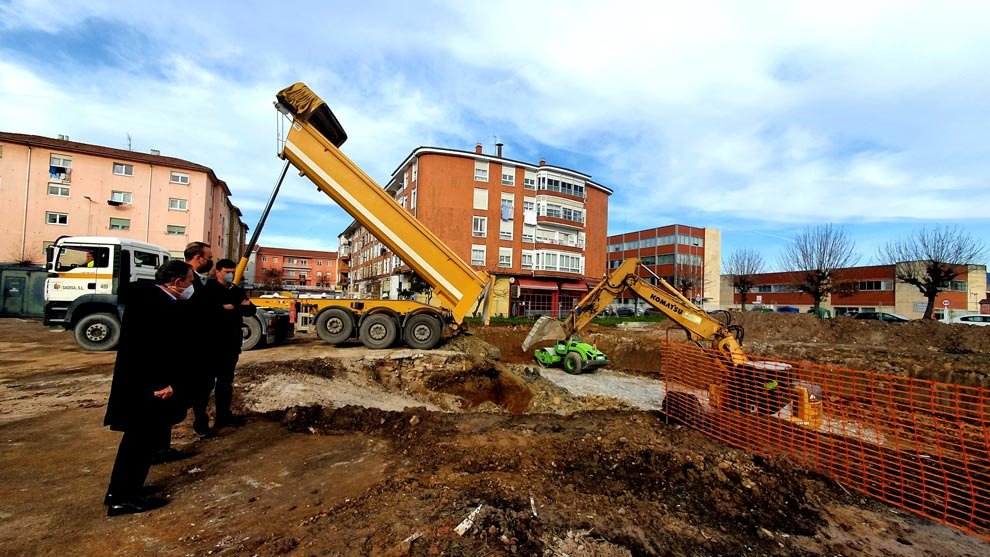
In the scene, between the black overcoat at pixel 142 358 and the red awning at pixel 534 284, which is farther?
the red awning at pixel 534 284

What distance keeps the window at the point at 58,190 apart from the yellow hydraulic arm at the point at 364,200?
31875 millimetres

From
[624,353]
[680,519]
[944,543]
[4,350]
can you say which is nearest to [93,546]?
[680,519]

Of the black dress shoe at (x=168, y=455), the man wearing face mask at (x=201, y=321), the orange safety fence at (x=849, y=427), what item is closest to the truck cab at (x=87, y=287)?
the man wearing face mask at (x=201, y=321)

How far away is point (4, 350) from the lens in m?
10.2

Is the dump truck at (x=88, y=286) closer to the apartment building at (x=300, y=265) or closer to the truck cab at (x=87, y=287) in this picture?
the truck cab at (x=87, y=287)

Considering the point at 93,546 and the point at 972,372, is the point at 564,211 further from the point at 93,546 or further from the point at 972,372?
the point at 93,546

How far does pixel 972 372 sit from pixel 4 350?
28.6 meters

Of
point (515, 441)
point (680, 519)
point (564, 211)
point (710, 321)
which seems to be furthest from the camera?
point (564, 211)

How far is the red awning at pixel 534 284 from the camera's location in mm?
36188

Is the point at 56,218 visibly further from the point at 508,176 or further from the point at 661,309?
the point at 661,309

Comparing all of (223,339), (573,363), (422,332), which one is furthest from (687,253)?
(223,339)

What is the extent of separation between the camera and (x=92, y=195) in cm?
2942

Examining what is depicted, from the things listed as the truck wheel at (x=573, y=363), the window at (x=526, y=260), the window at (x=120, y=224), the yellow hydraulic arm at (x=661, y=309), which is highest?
the window at (x=120, y=224)

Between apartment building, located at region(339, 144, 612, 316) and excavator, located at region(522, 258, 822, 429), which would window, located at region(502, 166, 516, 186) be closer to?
apartment building, located at region(339, 144, 612, 316)
